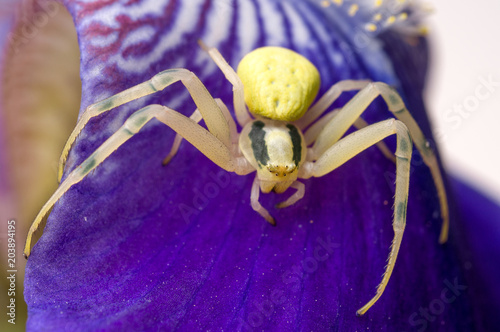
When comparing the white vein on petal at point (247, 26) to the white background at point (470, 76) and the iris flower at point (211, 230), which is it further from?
the white background at point (470, 76)

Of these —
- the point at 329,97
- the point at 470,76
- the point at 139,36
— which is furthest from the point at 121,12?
the point at 470,76

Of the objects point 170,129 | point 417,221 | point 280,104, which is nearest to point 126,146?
point 170,129

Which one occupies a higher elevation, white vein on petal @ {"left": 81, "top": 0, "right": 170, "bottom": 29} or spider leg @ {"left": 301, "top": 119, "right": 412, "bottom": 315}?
white vein on petal @ {"left": 81, "top": 0, "right": 170, "bottom": 29}

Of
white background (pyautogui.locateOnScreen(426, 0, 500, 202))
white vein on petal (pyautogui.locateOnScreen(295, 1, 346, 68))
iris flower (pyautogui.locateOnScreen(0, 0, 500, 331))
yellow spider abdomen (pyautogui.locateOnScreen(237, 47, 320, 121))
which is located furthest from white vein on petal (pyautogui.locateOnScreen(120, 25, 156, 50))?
white background (pyautogui.locateOnScreen(426, 0, 500, 202))

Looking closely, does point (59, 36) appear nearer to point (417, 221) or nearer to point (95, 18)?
point (95, 18)

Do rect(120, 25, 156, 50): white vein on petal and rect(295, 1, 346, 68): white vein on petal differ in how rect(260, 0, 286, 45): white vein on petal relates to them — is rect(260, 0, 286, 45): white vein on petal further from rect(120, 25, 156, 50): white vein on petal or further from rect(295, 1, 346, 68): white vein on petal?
rect(120, 25, 156, 50): white vein on petal

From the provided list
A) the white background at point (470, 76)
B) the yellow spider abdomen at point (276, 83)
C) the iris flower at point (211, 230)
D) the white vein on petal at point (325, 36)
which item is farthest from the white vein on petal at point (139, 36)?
the white background at point (470, 76)

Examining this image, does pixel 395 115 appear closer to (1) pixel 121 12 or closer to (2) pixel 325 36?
(2) pixel 325 36
